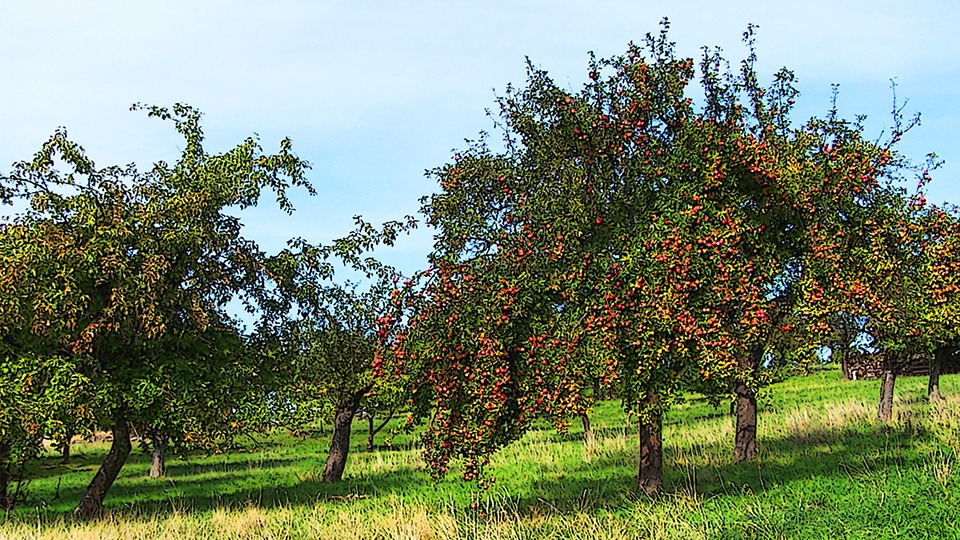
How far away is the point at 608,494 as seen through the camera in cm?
1972

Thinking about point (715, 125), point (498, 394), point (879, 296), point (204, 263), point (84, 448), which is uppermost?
point (715, 125)

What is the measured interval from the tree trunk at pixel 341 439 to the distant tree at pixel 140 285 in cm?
1000

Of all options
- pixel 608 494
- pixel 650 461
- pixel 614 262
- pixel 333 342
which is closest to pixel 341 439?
pixel 333 342

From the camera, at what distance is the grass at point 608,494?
14.3 m

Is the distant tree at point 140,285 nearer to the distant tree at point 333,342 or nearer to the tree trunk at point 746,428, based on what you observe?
the distant tree at point 333,342

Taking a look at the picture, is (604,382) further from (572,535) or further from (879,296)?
(879,296)

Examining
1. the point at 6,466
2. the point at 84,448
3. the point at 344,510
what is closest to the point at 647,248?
the point at 344,510

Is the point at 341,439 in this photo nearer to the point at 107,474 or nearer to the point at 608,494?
the point at 107,474

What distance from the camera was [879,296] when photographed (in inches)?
648

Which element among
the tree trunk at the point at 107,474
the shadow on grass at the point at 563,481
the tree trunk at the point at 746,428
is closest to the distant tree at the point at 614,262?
the shadow on grass at the point at 563,481

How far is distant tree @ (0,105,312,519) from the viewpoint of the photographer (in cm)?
1803

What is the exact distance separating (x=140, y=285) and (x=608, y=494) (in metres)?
11.7

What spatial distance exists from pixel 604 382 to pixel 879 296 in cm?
654

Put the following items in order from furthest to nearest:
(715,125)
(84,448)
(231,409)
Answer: (84,448), (231,409), (715,125)
